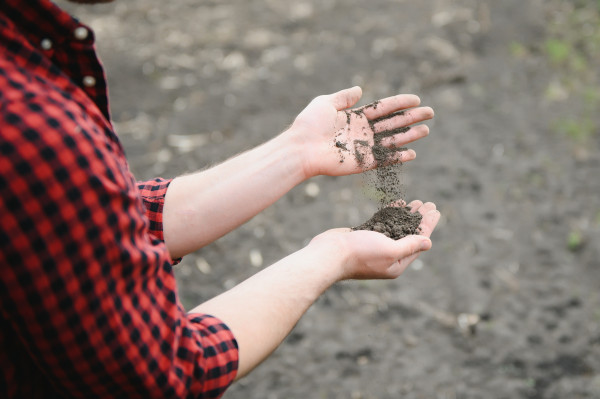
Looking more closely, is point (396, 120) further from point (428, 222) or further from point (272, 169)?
point (272, 169)

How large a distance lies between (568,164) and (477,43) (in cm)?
146

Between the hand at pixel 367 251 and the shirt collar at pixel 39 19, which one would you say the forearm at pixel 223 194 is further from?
the shirt collar at pixel 39 19

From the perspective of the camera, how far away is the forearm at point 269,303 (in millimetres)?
1235

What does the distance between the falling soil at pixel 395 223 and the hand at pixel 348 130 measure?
175 millimetres

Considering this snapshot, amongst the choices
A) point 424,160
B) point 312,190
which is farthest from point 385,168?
point 424,160

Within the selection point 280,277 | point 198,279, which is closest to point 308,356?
point 198,279

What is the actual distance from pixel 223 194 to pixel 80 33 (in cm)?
64

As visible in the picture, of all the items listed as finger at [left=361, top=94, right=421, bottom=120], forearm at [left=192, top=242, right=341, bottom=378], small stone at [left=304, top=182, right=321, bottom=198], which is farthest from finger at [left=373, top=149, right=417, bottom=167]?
small stone at [left=304, top=182, right=321, bottom=198]

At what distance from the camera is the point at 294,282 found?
1354 millimetres

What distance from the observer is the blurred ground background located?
8.02 ft

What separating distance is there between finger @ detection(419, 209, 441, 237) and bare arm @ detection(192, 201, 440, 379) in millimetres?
170

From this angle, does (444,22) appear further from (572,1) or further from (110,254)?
(110,254)

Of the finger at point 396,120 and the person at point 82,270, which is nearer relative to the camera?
the person at point 82,270

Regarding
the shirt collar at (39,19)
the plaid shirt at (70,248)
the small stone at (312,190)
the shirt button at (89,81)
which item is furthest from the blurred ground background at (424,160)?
the shirt collar at (39,19)
